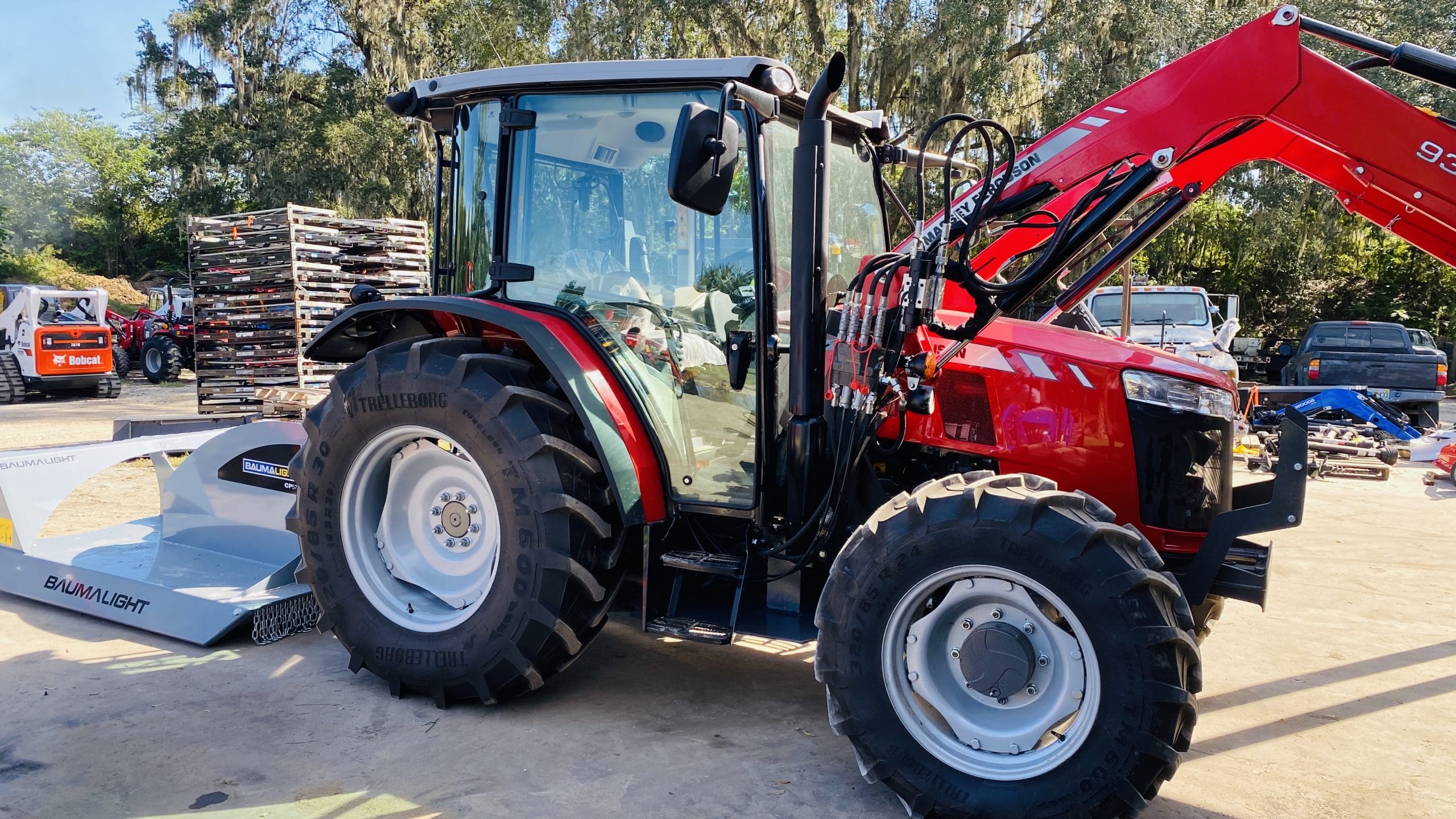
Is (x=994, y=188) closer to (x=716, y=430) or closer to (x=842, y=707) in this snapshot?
(x=716, y=430)

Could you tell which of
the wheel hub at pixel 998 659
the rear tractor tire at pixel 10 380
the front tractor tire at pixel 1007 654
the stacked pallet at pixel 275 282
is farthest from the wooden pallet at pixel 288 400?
the rear tractor tire at pixel 10 380

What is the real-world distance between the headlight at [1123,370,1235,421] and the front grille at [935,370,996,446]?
0.45 m

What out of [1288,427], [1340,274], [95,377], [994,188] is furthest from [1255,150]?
[1340,274]

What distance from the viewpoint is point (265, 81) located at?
75.9 ft

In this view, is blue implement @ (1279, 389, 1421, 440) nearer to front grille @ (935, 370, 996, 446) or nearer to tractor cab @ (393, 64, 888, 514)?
front grille @ (935, 370, 996, 446)

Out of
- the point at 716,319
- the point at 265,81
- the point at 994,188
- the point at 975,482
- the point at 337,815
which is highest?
the point at 265,81

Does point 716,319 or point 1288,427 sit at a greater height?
point 716,319

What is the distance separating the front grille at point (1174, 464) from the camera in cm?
335

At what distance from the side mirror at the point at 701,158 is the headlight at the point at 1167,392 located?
148 centimetres

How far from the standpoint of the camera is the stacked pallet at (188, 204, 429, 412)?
11.9 meters

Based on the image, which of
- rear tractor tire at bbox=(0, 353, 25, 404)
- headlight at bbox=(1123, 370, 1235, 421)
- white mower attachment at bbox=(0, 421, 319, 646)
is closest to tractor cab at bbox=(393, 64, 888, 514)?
headlight at bbox=(1123, 370, 1235, 421)

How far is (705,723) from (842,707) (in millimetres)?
815


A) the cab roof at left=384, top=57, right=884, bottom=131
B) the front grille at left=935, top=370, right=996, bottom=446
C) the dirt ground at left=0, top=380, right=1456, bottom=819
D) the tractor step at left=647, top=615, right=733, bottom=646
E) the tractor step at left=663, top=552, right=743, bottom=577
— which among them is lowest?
the dirt ground at left=0, top=380, right=1456, bottom=819

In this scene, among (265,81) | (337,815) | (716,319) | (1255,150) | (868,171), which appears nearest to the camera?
(337,815)
